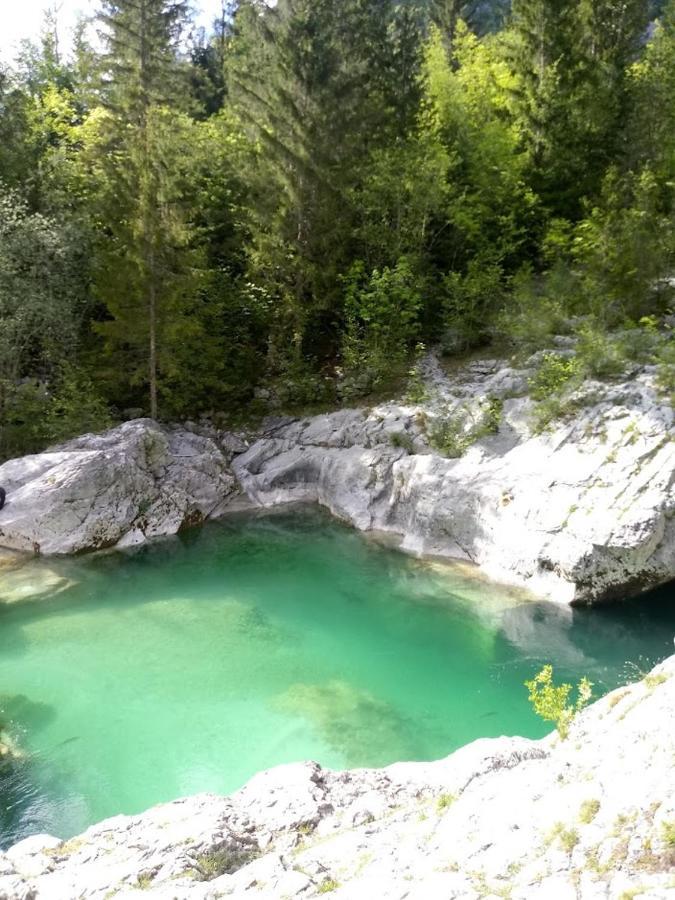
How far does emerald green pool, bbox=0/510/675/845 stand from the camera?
364 inches

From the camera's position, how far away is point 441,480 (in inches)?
631

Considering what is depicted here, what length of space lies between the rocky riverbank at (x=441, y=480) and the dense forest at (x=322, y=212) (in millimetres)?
1579

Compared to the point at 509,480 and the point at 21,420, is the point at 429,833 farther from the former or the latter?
the point at 21,420

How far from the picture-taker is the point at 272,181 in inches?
821

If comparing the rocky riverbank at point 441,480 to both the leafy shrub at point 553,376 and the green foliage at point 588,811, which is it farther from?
Result: the green foliage at point 588,811

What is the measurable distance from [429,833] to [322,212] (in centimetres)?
1946

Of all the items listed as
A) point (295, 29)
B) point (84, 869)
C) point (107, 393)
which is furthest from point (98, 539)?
point (295, 29)

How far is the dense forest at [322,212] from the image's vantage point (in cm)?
1903

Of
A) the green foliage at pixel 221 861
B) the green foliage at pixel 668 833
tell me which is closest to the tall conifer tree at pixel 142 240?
the green foliage at pixel 221 861

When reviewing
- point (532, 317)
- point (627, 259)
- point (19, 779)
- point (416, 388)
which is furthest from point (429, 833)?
point (627, 259)

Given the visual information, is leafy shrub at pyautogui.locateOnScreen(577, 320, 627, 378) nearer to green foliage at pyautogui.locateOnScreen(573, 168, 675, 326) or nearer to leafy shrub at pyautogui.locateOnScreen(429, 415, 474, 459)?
green foliage at pyautogui.locateOnScreen(573, 168, 675, 326)

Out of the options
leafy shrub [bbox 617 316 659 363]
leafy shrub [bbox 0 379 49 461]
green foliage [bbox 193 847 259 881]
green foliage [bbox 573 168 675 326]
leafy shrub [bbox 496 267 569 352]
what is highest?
green foliage [bbox 573 168 675 326]

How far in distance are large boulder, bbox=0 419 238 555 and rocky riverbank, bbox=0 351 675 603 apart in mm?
33

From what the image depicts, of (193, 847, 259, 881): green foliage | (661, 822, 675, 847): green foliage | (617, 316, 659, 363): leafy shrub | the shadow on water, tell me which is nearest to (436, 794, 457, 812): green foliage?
Answer: (193, 847, 259, 881): green foliage
